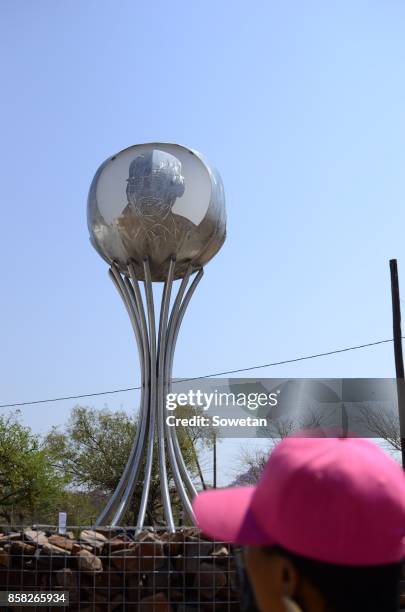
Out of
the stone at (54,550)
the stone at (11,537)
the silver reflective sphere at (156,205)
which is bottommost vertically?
the stone at (54,550)

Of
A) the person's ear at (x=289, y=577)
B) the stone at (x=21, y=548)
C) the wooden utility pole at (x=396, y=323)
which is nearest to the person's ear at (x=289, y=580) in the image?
the person's ear at (x=289, y=577)

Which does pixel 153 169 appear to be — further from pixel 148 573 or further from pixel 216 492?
pixel 216 492

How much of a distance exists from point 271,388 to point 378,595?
882 inches

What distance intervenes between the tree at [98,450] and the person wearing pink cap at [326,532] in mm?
35968

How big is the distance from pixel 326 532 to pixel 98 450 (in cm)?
3954

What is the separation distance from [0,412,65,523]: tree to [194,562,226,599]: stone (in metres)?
28.0

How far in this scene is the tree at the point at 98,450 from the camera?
38.4 meters

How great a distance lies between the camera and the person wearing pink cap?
4.06 feet

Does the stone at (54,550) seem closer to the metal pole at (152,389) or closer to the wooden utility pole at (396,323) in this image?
the metal pole at (152,389)

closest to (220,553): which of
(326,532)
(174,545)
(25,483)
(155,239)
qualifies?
(174,545)

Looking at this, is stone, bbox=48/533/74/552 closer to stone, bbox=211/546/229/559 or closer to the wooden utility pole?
stone, bbox=211/546/229/559

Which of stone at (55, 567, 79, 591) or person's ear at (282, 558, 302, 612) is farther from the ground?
person's ear at (282, 558, 302, 612)

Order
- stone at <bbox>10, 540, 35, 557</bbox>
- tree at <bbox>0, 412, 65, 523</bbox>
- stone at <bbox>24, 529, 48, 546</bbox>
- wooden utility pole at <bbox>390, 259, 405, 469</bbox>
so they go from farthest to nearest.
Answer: tree at <bbox>0, 412, 65, 523</bbox>, wooden utility pole at <bbox>390, 259, 405, 469</bbox>, stone at <bbox>24, 529, 48, 546</bbox>, stone at <bbox>10, 540, 35, 557</bbox>

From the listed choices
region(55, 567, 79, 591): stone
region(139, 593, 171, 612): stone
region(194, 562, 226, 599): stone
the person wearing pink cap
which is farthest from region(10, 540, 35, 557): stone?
Result: the person wearing pink cap
